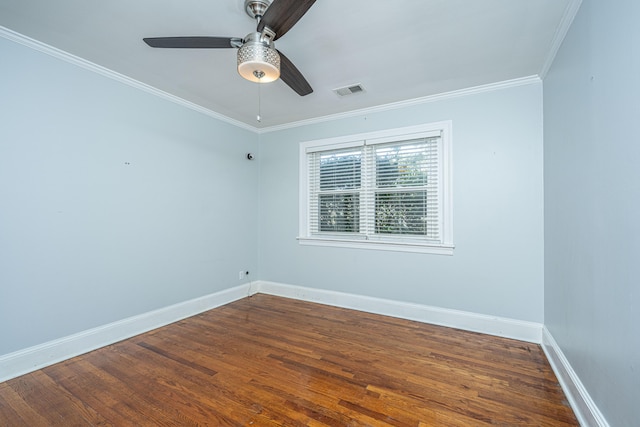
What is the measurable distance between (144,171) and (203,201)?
76 cm

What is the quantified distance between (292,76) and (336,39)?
1.42 ft

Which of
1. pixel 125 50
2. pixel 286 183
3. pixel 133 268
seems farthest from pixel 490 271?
pixel 125 50

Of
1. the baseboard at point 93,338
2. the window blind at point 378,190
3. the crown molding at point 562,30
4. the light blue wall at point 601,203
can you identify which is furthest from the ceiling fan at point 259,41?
the baseboard at point 93,338

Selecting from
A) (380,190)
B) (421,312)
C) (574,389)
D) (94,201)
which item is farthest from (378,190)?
(94,201)

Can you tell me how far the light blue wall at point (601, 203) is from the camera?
1159mm

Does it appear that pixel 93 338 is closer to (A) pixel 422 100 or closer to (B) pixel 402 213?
(B) pixel 402 213

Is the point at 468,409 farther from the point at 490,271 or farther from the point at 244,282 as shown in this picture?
the point at 244,282

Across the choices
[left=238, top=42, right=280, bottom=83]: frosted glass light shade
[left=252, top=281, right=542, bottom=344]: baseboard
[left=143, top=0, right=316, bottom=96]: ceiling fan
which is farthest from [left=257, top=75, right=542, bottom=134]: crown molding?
[left=252, top=281, right=542, bottom=344]: baseboard

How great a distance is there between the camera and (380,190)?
3.40m

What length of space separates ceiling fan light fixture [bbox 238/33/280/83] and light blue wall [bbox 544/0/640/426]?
167cm

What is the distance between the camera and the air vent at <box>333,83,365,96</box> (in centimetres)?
Result: 281

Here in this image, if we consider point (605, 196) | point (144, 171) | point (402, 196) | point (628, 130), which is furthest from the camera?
point (402, 196)

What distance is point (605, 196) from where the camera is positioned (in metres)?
1.38

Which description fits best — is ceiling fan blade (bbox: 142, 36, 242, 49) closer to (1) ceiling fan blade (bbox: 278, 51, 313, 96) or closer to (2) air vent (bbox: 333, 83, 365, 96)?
(1) ceiling fan blade (bbox: 278, 51, 313, 96)
